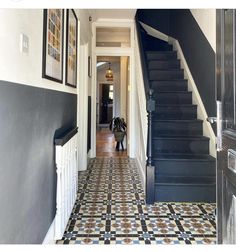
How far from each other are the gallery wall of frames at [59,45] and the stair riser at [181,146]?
141cm

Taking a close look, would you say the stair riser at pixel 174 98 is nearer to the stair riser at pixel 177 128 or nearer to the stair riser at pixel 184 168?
the stair riser at pixel 177 128

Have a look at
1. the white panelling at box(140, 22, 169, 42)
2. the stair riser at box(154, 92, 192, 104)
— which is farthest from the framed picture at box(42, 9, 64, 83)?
the white panelling at box(140, 22, 169, 42)

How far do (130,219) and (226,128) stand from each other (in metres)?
1.59

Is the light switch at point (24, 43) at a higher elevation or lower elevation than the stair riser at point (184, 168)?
higher

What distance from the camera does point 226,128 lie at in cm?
121

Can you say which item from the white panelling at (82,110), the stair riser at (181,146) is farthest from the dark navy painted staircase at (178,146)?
the white panelling at (82,110)

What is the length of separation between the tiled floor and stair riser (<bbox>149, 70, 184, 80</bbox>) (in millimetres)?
2060

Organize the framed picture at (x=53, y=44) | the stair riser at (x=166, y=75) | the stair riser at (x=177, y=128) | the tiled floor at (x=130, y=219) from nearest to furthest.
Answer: the framed picture at (x=53, y=44) → the tiled floor at (x=130, y=219) → the stair riser at (x=177, y=128) → the stair riser at (x=166, y=75)

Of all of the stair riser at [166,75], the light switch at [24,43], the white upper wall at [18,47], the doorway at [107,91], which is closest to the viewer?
the white upper wall at [18,47]

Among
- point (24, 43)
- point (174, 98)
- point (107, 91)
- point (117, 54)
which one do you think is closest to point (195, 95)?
point (174, 98)

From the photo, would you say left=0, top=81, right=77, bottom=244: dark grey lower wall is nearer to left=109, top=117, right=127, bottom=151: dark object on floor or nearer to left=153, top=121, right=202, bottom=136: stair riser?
left=153, top=121, right=202, bottom=136: stair riser

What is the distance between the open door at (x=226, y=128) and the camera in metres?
1.12

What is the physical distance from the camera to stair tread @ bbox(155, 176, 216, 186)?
2.86 m
